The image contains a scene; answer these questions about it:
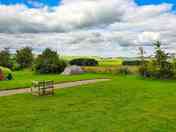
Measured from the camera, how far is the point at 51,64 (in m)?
44.6

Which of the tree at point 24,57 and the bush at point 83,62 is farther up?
the tree at point 24,57

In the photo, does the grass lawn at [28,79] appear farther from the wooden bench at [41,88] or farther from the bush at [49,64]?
the bush at [49,64]

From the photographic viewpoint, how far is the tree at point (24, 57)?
62.7 meters

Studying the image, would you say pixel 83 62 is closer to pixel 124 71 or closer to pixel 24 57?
pixel 124 71

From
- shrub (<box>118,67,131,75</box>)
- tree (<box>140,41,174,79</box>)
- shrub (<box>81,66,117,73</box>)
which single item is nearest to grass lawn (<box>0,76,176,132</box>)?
tree (<box>140,41,174,79</box>)

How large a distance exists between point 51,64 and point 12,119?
115 ft

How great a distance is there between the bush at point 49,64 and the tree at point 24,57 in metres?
17.0

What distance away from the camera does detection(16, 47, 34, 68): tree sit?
62.7 meters

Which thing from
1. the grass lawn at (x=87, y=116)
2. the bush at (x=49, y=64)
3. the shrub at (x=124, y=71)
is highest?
the bush at (x=49, y=64)

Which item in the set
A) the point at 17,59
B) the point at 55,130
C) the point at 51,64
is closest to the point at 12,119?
the point at 55,130

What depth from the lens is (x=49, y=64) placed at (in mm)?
44562

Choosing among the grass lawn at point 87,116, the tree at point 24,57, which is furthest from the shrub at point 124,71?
the tree at point 24,57

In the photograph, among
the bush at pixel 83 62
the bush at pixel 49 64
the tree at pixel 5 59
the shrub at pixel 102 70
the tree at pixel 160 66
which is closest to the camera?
the tree at pixel 160 66

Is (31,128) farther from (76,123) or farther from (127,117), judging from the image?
(127,117)
